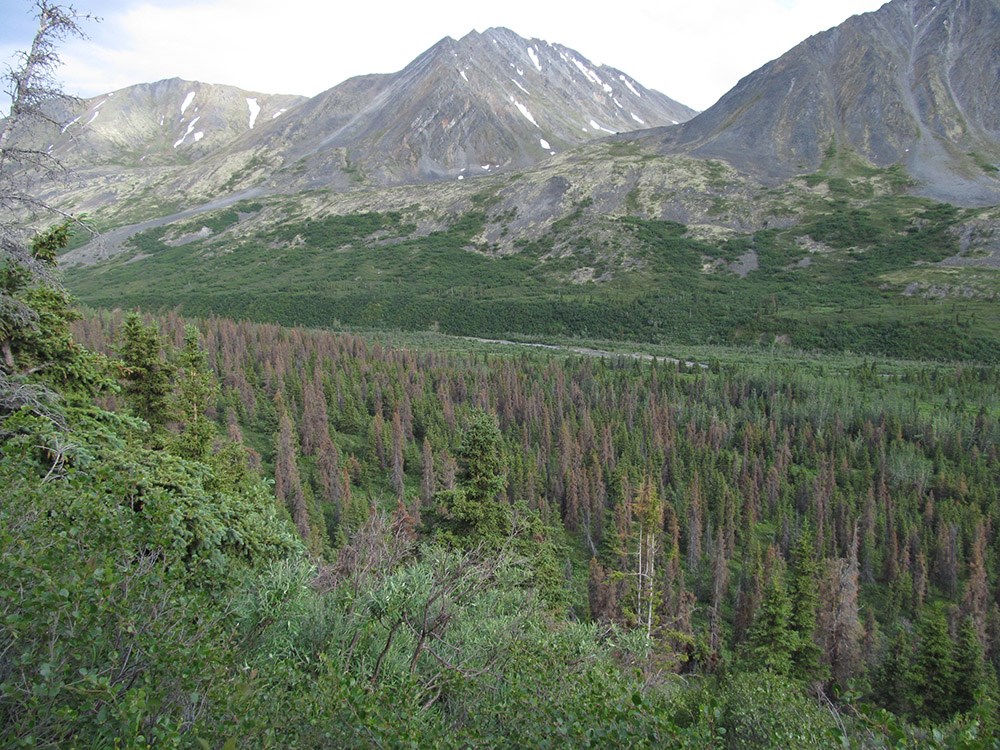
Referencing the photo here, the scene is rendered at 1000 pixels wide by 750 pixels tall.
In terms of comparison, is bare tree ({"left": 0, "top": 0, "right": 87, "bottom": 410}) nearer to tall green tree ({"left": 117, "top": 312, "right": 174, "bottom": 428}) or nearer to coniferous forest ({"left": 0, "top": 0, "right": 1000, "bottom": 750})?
coniferous forest ({"left": 0, "top": 0, "right": 1000, "bottom": 750})

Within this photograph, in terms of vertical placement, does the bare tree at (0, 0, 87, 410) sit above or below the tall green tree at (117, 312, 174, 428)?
above

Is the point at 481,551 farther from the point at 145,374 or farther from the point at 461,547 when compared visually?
the point at 145,374

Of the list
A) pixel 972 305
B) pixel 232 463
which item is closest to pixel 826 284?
pixel 972 305

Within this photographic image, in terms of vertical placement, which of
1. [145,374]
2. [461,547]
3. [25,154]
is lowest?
[461,547]

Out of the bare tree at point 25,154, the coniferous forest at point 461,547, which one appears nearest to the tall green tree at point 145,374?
the coniferous forest at point 461,547

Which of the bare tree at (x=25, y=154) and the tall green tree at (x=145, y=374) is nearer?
the bare tree at (x=25, y=154)

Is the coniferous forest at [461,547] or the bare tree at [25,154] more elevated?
the bare tree at [25,154]

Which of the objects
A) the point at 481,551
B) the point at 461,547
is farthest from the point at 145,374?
the point at 481,551

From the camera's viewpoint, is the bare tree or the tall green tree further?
the tall green tree

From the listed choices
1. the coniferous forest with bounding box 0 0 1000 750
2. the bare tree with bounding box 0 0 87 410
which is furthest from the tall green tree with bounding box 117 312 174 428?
the bare tree with bounding box 0 0 87 410

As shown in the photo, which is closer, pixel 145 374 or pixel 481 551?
pixel 481 551

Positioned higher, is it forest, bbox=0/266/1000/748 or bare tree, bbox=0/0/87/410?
bare tree, bbox=0/0/87/410

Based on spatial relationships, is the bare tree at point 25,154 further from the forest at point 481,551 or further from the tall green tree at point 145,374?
the tall green tree at point 145,374

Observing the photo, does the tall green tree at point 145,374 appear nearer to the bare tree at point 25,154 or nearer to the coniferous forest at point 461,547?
the coniferous forest at point 461,547
